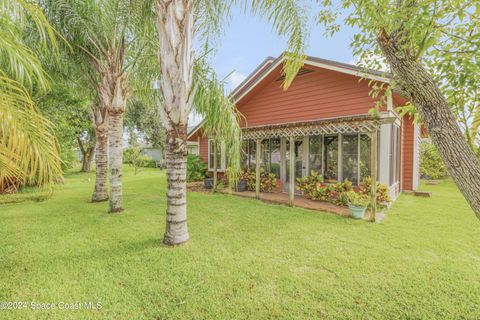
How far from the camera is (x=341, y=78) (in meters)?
7.50

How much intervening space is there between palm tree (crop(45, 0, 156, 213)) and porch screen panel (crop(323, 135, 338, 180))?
629 cm

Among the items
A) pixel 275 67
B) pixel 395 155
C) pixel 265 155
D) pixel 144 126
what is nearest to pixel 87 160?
pixel 144 126

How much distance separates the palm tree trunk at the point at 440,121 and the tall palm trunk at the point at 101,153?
309 inches

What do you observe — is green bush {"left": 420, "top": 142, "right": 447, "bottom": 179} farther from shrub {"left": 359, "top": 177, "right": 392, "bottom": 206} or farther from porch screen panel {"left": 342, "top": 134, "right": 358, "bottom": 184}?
shrub {"left": 359, "top": 177, "right": 392, "bottom": 206}

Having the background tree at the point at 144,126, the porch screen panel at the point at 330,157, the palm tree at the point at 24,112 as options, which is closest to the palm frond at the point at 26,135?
the palm tree at the point at 24,112

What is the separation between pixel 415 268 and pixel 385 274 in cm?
59

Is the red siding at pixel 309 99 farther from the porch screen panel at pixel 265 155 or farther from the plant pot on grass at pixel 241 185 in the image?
the plant pot on grass at pixel 241 185

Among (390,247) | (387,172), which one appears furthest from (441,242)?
(387,172)

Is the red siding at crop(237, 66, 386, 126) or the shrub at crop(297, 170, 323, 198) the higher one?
the red siding at crop(237, 66, 386, 126)

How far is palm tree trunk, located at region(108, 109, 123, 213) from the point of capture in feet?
19.7

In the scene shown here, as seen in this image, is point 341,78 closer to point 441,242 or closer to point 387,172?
point 387,172

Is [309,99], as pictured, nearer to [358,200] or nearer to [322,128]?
[322,128]

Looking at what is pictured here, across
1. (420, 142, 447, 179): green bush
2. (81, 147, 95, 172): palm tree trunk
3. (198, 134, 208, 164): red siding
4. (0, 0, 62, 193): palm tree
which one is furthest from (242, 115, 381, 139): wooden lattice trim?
(81, 147, 95, 172): palm tree trunk

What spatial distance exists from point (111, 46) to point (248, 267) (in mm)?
6483
